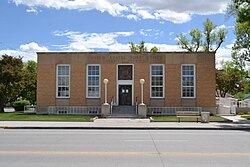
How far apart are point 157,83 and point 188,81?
10.6 feet

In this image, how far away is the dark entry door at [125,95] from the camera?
35000mm

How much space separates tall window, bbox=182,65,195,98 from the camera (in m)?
34.8

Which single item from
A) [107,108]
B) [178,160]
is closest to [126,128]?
[107,108]

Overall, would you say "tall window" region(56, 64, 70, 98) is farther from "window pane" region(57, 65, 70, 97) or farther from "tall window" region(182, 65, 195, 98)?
"tall window" region(182, 65, 195, 98)

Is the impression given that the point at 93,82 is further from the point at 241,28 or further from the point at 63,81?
the point at 241,28

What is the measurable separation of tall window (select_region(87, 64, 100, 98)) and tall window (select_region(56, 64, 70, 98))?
2.23m

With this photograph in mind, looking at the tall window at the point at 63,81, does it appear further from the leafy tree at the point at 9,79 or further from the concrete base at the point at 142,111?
the concrete base at the point at 142,111

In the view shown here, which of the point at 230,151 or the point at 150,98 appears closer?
the point at 230,151

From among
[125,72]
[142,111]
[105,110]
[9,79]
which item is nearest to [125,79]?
[125,72]

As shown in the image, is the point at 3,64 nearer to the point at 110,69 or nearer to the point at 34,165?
the point at 110,69

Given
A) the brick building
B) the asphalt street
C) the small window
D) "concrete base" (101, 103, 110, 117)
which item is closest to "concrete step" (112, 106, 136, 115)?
the brick building

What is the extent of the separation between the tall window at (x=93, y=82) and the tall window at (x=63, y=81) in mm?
2232

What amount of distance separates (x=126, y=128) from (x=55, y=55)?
16771 mm

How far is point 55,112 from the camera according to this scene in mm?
34781
